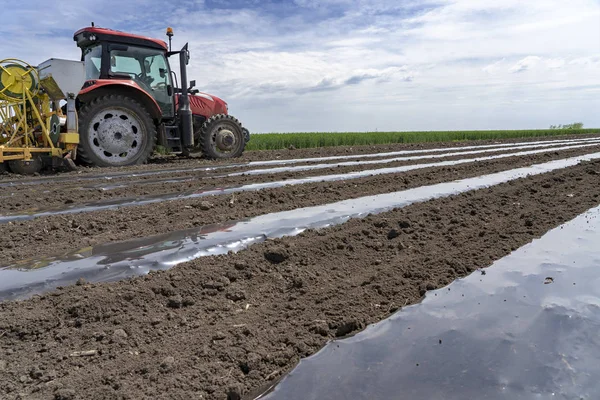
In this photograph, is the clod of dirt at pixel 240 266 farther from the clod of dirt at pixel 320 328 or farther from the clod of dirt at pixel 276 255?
the clod of dirt at pixel 320 328

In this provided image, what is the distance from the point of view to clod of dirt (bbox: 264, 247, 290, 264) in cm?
328

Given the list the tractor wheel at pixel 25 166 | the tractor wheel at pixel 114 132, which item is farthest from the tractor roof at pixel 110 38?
the tractor wheel at pixel 25 166

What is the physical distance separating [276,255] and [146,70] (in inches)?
268

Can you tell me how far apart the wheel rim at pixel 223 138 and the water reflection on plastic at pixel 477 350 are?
7701mm

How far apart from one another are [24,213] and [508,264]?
4.53 metres

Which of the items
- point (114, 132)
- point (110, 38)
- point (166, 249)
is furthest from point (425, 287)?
point (110, 38)

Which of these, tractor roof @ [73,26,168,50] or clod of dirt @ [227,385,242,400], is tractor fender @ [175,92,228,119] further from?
clod of dirt @ [227,385,242,400]

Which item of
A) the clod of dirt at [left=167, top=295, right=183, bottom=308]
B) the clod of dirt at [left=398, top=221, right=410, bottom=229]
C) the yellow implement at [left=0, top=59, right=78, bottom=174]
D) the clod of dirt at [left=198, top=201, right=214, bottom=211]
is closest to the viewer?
the clod of dirt at [left=167, top=295, right=183, bottom=308]

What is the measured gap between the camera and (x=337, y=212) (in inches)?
184

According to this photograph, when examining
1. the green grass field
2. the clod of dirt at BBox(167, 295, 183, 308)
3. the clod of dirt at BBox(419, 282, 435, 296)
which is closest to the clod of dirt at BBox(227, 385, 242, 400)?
the clod of dirt at BBox(167, 295, 183, 308)

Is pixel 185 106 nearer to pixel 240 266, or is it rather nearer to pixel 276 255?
pixel 276 255

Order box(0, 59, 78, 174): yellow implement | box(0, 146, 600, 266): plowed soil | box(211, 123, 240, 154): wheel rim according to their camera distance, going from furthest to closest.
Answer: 1. box(211, 123, 240, 154): wheel rim
2. box(0, 59, 78, 174): yellow implement
3. box(0, 146, 600, 266): plowed soil

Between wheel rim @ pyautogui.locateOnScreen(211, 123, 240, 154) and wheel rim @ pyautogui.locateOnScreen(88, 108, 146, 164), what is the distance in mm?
1738

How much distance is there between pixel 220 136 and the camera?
390 inches
